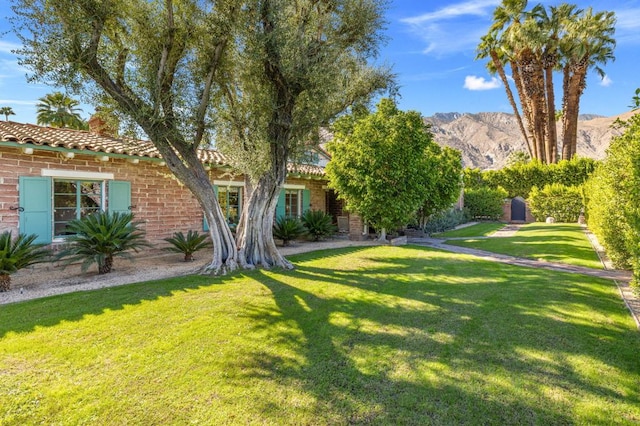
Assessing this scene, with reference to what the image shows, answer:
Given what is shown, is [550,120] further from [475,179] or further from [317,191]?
[317,191]

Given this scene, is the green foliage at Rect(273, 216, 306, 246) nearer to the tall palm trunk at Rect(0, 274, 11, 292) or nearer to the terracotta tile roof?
the terracotta tile roof

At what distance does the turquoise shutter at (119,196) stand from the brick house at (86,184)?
3 cm

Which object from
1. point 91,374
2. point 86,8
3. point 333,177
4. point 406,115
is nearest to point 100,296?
point 91,374

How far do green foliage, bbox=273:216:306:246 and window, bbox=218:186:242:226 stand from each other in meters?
1.88

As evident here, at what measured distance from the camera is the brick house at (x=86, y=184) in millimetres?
8859

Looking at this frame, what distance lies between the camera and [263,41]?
772cm

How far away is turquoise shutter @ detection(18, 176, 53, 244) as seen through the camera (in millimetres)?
8992

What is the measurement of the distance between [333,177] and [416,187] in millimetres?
3275

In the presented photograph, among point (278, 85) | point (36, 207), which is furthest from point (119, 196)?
point (278, 85)

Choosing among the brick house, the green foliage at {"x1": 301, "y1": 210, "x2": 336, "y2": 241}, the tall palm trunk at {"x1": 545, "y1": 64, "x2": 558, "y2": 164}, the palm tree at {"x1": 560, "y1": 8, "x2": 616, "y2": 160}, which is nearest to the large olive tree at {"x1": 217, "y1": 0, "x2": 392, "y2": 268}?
the brick house

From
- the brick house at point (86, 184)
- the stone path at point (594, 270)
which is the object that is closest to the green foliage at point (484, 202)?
the stone path at point (594, 270)

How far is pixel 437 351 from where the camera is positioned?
4.34 m

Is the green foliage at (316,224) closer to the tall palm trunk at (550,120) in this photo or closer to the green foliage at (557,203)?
the green foliage at (557,203)

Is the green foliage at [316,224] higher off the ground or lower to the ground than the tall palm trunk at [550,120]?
lower
